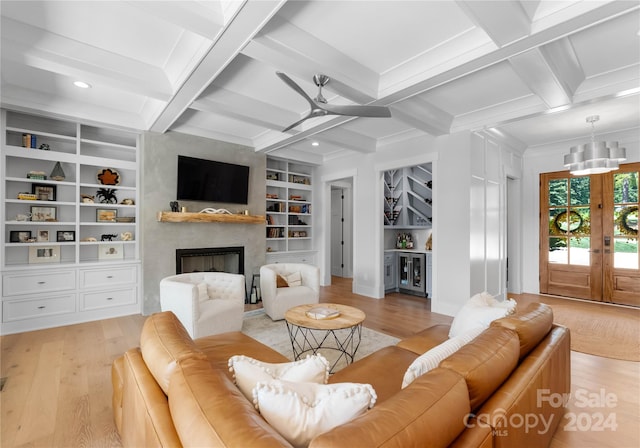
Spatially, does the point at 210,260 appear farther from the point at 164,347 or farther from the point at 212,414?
the point at 212,414

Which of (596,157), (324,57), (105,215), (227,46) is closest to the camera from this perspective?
(227,46)

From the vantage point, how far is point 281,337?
351 centimetres

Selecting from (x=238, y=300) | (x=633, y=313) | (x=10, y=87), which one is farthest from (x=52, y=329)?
(x=633, y=313)

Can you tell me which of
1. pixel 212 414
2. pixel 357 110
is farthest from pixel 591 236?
pixel 212 414

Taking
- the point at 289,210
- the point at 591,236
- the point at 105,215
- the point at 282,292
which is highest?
the point at 289,210

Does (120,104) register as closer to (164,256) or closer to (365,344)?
(164,256)

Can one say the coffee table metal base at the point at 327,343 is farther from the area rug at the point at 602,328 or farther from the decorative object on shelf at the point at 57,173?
the decorative object on shelf at the point at 57,173

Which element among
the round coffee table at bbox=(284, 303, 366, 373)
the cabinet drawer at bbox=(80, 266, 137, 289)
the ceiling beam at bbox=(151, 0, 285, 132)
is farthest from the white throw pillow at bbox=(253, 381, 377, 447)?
the cabinet drawer at bbox=(80, 266, 137, 289)

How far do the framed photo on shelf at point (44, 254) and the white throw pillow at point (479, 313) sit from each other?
4.88 m

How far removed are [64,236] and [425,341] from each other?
15.4 ft

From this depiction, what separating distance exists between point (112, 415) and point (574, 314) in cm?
572

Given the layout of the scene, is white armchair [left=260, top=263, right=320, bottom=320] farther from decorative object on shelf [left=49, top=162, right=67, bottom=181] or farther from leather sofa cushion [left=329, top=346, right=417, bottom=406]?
decorative object on shelf [left=49, top=162, right=67, bottom=181]

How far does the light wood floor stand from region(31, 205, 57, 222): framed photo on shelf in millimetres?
1425

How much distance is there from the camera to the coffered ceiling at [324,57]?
215 cm
